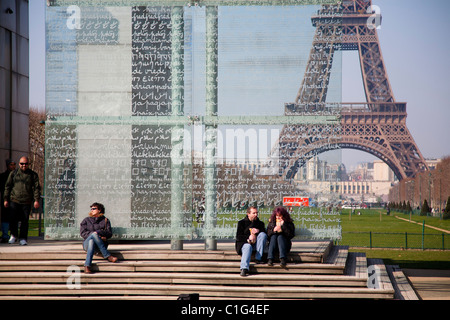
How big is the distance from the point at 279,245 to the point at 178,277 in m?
1.56

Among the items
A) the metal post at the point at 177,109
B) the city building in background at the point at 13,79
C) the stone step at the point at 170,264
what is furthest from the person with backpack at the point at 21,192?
the city building in background at the point at 13,79

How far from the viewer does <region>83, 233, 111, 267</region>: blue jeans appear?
933 centimetres

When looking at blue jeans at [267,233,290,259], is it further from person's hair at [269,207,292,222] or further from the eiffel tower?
the eiffel tower

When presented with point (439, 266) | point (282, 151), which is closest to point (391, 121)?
point (439, 266)

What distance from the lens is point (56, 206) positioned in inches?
416

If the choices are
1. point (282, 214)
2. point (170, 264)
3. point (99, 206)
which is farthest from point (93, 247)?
point (282, 214)

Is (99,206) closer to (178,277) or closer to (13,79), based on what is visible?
(178,277)

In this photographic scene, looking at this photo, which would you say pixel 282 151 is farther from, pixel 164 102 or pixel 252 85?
pixel 164 102

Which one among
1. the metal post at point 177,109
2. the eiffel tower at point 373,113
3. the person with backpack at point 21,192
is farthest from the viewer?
the eiffel tower at point 373,113

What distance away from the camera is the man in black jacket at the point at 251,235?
930 cm

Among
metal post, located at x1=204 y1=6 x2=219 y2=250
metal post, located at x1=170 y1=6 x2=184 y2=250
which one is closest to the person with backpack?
metal post, located at x1=170 y1=6 x2=184 y2=250

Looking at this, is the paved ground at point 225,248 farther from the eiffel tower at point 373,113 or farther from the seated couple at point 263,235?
the eiffel tower at point 373,113

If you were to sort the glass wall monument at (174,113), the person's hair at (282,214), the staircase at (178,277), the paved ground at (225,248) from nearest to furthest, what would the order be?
the staircase at (178,277) < the person's hair at (282,214) < the glass wall monument at (174,113) < the paved ground at (225,248)

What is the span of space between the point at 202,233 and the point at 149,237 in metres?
0.88
